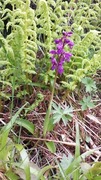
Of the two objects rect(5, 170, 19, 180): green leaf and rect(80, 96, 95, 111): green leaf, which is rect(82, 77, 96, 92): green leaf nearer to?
rect(80, 96, 95, 111): green leaf

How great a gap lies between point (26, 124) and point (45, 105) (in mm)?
216

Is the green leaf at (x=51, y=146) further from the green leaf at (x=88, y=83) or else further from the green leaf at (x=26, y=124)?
the green leaf at (x=88, y=83)

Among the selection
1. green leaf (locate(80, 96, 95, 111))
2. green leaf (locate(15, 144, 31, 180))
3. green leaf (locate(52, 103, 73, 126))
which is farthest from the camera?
green leaf (locate(80, 96, 95, 111))

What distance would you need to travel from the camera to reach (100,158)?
2.00 meters

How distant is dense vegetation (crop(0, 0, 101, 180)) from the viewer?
172 centimetres

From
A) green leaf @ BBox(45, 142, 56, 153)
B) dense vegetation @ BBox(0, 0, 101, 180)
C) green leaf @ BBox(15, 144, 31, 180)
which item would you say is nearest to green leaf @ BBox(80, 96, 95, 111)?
dense vegetation @ BBox(0, 0, 101, 180)

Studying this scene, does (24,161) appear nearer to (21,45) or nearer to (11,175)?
(11,175)

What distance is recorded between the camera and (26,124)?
191 centimetres

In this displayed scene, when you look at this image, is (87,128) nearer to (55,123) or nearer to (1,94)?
(55,123)

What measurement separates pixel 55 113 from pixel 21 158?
0.30m

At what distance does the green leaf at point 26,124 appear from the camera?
190cm

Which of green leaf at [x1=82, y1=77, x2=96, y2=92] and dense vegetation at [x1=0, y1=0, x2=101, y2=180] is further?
green leaf at [x1=82, y1=77, x2=96, y2=92]

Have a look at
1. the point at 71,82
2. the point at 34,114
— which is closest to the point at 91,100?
the point at 71,82

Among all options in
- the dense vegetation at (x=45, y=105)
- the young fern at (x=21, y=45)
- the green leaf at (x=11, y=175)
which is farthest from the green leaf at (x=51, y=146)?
the young fern at (x=21, y=45)
